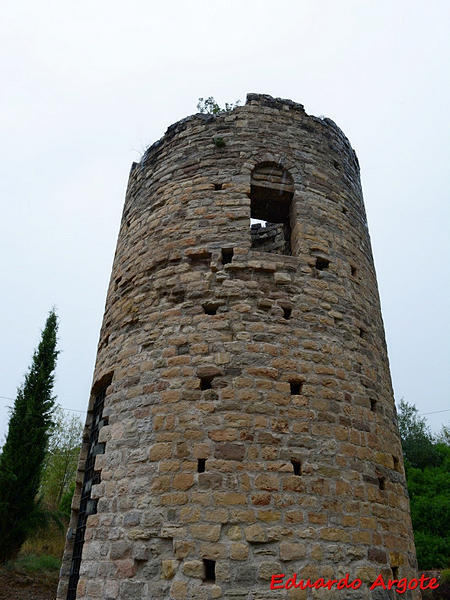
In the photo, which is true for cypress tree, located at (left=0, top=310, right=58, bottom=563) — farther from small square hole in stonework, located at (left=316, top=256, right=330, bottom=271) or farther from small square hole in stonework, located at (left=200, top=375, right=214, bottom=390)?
small square hole in stonework, located at (left=316, top=256, right=330, bottom=271)

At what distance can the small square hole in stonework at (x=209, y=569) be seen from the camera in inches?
149

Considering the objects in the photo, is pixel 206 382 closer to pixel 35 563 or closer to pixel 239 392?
pixel 239 392

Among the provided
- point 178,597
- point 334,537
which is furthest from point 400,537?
point 178,597

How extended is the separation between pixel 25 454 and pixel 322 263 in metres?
11.0

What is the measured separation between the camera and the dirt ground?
33.4ft

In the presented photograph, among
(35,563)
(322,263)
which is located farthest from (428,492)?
(322,263)

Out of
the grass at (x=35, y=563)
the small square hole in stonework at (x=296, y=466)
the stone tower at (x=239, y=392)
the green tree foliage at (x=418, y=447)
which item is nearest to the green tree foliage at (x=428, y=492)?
the green tree foliage at (x=418, y=447)

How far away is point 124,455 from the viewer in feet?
15.1

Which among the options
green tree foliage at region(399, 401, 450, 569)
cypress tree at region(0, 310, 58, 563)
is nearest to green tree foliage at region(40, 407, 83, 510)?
cypress tree at region(0, 310, 58, 563)

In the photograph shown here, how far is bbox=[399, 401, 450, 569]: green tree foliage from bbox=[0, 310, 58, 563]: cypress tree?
12.7 m

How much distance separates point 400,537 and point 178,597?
2.34 meters

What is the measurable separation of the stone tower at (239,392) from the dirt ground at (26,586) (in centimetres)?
611

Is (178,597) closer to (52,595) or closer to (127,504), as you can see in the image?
(127,504)

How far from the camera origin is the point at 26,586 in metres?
10.8
